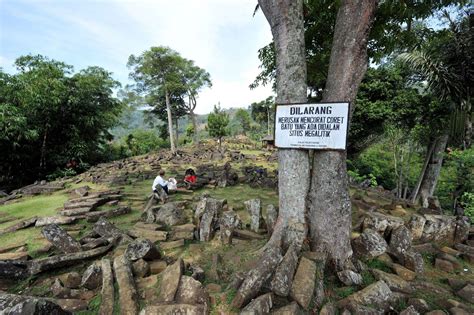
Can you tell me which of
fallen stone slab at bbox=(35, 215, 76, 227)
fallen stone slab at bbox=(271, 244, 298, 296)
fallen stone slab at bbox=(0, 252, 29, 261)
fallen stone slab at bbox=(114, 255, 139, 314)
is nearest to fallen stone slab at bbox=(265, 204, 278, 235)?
fallen stone slab at bbox=(271, 244, 298, 296)

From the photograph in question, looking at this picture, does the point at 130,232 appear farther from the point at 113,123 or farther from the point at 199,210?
the point at 113,123

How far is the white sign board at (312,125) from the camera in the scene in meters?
2.74

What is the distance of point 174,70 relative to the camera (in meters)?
18.1

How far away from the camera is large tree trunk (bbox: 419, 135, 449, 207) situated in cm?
845

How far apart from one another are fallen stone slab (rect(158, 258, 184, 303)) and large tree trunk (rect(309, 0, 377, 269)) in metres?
1.80

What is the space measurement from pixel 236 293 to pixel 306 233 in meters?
1.28

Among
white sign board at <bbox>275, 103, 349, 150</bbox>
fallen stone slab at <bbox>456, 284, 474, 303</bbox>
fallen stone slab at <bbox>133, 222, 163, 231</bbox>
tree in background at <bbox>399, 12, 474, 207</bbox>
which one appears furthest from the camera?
tree in background at <bbox>399, 12, 474, 207</bbox>

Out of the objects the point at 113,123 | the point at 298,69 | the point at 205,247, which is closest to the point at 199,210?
the point at 205,247

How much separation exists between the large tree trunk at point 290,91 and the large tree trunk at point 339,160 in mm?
172

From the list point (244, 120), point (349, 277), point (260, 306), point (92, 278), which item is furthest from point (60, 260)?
point (244, 120)

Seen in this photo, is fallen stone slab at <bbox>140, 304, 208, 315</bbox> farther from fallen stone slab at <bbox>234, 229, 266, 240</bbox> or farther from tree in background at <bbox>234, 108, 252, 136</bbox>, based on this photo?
tree in background at <bbox>234, 108, 252, 136</bbox>

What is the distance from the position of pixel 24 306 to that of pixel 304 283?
99.6 inches

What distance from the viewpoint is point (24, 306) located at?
183 cm

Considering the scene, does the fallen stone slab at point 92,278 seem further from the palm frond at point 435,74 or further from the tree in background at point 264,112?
the tree in background at point 264,112
